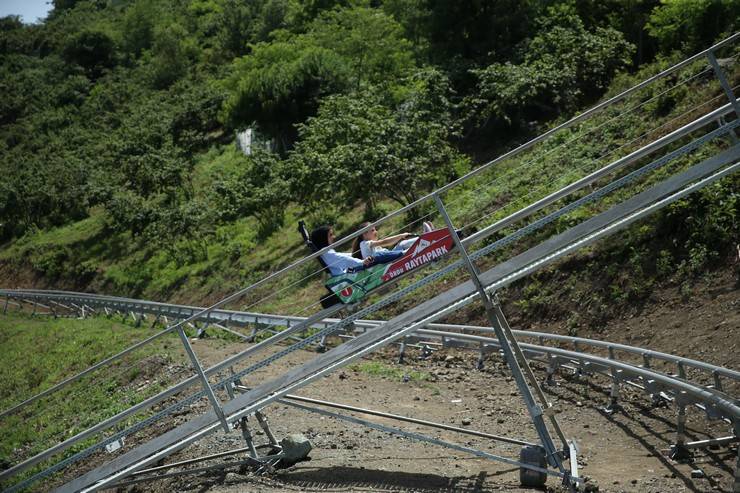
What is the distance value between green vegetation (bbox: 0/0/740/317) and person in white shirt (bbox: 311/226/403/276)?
2492mm

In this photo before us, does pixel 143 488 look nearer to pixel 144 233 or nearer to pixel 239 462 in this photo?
pixel 239 462

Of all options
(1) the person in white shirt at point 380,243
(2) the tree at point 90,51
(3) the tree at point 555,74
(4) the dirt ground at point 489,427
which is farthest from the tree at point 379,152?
(2) the tree at point 90,51

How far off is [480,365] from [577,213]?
485 cm

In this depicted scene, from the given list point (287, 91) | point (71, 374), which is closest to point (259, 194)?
point (287, 91)

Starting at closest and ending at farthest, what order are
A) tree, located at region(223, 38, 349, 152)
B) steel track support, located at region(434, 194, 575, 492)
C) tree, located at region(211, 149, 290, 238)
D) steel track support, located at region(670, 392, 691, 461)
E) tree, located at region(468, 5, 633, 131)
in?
steel track support, located at region(434, 194, 575, 492) < steel track support, located at region(670, 392, 691, 461) < tree, located at region(468, 5, 633, 131) < tree, located at region(211, 149, 290, 238) < tree, located at region(223, 38, 349, 152)

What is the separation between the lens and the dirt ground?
34.4 ft

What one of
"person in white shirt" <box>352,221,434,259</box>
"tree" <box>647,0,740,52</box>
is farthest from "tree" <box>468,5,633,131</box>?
"person in white shirt" <box>352,221,434,259</box>

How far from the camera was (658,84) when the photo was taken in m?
22.9

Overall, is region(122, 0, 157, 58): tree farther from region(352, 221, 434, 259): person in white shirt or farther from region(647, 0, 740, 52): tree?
region(352, 221, 434, 259): person in white shirt

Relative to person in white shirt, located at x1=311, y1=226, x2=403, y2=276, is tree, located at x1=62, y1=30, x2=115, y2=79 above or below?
above

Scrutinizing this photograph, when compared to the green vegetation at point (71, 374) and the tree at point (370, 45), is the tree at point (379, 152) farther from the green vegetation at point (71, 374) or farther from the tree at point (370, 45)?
the green vegetation at point (71, 374)

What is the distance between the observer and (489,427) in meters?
13.5

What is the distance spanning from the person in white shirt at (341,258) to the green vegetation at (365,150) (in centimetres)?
249

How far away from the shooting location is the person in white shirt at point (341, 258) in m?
11.0
